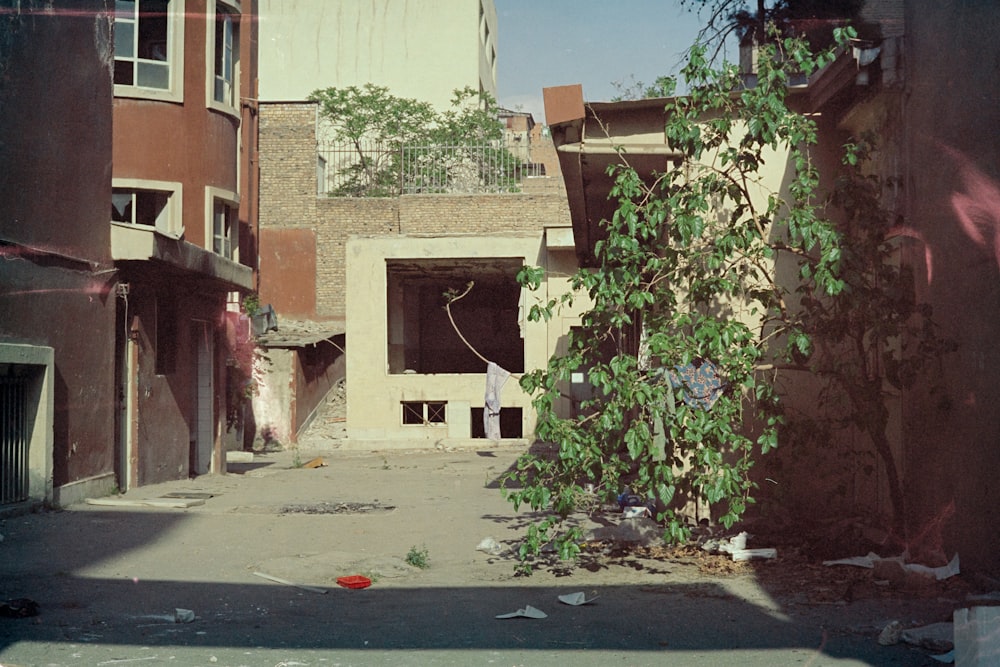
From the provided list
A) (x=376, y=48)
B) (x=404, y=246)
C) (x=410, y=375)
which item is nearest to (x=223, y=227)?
(x=404, y=246)

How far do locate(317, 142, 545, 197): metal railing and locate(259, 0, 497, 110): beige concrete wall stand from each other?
19.2ft

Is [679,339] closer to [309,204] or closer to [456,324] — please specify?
[309,204]

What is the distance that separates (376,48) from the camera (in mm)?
40281

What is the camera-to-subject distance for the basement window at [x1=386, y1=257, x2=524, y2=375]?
30.4 meters

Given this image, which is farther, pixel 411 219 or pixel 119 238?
pixel 411 219

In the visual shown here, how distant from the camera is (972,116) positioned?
7.95 m

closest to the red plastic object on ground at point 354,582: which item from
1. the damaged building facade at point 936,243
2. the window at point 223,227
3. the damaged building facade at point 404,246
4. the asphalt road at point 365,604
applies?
the asphalt road at point 365,604

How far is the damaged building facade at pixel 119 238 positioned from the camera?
1205 cm

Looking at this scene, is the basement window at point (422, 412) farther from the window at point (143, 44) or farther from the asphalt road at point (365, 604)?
the asphalt road at point (365, 604)

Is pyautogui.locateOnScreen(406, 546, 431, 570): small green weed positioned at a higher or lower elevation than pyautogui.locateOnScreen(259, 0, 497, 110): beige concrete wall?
lower

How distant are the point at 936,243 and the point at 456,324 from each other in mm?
27264

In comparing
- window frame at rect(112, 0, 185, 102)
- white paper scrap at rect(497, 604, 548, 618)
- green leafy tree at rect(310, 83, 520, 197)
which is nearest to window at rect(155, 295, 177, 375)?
window frame at rect(112, 0, 185, 102)

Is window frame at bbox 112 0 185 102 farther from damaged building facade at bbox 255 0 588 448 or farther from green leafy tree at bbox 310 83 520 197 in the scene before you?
green leafy tree at bbox 310 83 520 197

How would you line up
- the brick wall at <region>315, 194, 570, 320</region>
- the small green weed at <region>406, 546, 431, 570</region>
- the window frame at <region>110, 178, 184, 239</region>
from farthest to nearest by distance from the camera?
the brick wall at <region>315, 194, 570, 320</region>, the window frame at <region>110, 178, 184, 239</region>, the small green weed at <region>406, 546, 431, 570</region>
